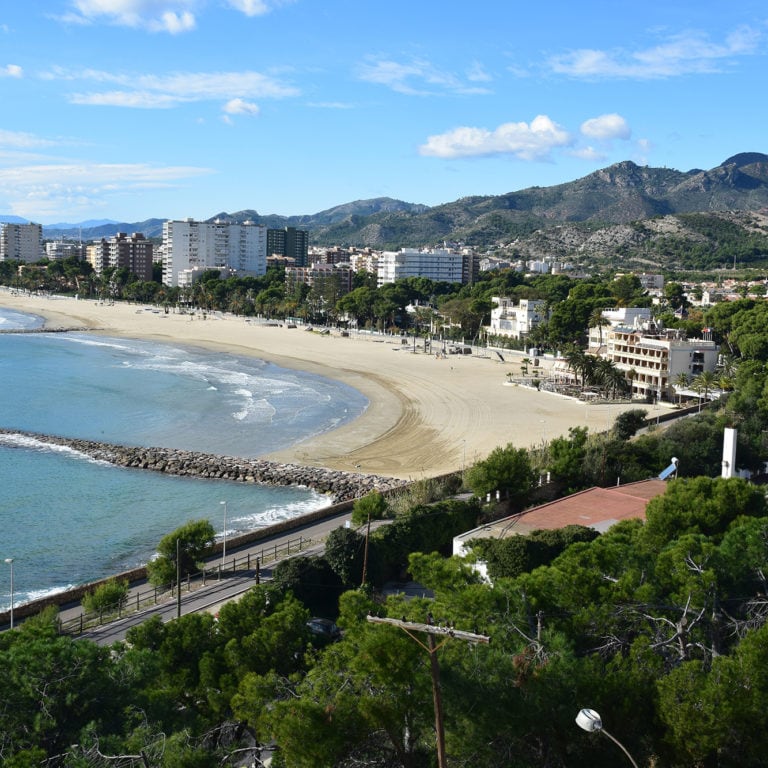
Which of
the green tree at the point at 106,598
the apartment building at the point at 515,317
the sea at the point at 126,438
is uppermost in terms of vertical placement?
the apartment building at the point at 515,317

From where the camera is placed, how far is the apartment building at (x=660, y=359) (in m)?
52.8

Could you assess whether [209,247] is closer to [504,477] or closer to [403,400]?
[403,400]

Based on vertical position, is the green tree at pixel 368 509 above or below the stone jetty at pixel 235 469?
above

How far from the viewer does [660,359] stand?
5306cm

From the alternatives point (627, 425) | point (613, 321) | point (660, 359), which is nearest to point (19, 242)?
point (613, 321)

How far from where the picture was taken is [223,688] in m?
13.2

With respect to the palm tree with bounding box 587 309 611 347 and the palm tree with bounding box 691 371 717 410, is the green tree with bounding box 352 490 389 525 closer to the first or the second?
the palm tree with bounding box 691 371 717 410

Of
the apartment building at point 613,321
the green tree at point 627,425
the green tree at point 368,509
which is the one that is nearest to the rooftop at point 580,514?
the green tree at point 368,509

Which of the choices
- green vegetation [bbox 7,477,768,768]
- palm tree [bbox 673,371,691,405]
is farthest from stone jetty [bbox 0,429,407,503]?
palm tree [bbox 673,371,691,405]

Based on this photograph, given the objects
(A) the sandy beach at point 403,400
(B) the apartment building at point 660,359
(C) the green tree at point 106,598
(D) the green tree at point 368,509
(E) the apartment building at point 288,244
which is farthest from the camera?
(E) the apartment building at point 288,244

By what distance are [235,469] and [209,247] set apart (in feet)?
418

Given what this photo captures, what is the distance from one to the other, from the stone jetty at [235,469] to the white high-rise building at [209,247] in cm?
11254

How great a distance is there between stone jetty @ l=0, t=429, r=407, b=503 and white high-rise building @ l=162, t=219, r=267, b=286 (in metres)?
113

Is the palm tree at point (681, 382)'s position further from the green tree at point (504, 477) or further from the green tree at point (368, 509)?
the green tree at point (368, 509)
